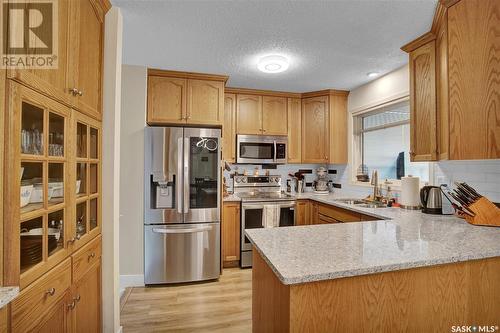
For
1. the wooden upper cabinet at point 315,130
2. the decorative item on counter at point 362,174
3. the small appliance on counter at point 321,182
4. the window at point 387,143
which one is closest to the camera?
the window at point 387,143

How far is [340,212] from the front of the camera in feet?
8.86

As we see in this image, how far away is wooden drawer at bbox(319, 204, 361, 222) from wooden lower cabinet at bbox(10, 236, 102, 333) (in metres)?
2.24

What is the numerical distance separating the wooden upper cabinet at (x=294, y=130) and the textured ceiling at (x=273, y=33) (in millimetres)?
822

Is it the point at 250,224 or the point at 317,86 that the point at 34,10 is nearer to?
the point at 250,224

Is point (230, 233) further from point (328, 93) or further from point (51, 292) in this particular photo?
point (328, 93)

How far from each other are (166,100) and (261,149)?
1439 mm

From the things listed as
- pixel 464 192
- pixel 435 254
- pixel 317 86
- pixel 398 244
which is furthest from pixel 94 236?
pixel 317 86

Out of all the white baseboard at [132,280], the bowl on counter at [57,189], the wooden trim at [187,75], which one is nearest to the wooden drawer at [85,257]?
the bowl on counter at [57,189]

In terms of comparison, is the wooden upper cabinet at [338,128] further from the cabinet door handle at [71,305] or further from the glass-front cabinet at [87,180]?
the cabinet door handle at [71,305]

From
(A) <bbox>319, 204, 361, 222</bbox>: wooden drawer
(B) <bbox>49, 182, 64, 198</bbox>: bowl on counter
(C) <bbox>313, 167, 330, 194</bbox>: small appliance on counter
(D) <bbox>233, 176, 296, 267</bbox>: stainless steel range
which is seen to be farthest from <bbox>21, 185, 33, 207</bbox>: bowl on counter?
(C) <bbox>313, 167, 330, 194</bbox>: small appliance on counter

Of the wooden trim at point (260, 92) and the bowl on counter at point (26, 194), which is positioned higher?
the wooden trim at point (260, 92)

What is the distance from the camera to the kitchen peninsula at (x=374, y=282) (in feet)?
3.07

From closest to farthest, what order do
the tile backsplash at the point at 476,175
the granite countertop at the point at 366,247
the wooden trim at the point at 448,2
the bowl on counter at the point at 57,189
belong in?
1. the granite countertop at the point at 366,247
2. the bowl on counter at the point at 57,189
3. the wooden trim at the point at 448,2
4. the tile backsplash at the point at 476,175

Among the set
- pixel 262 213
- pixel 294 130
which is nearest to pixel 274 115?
pixel 294 130
